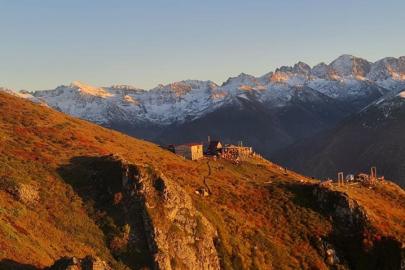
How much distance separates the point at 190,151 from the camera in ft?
353

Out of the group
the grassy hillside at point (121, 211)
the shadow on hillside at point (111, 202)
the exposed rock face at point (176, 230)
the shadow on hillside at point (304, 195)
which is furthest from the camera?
the shadow on hillside at point (304, 195)

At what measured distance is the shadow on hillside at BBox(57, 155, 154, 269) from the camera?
45.5 meters

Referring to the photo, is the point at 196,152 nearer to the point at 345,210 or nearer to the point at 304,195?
the point at 304,195

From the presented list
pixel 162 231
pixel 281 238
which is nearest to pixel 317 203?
pixel 281 238

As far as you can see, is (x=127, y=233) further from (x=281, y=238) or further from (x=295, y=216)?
(x=295, y=216)

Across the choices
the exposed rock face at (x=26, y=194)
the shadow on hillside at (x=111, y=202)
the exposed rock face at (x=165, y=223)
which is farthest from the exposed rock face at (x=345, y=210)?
the exposed rock face at (x=26, y=194)

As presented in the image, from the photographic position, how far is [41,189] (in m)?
51.3

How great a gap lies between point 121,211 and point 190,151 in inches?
2272

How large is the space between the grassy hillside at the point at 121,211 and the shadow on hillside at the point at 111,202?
0.15m

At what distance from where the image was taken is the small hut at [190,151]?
108 m

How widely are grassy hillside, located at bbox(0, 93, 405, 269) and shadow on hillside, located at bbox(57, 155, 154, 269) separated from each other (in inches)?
5.8

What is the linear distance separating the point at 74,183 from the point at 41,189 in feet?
16.2

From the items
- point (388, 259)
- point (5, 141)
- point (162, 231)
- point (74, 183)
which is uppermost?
point (5, 141)

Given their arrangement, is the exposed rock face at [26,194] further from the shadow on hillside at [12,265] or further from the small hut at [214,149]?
the small hut at [214,149]
